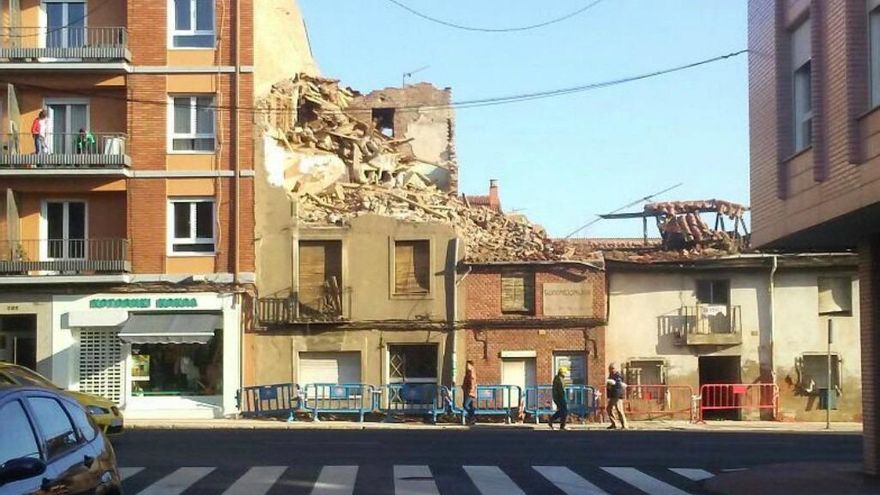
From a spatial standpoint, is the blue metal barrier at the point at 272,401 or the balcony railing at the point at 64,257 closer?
the blue metal barrier at the point at 272,401

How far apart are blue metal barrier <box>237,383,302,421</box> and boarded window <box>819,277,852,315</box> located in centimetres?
1623

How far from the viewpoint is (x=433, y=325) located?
117 ft

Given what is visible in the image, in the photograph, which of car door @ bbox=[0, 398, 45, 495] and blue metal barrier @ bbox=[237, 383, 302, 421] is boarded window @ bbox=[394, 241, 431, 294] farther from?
car door @ bbox=[0, 398, 45, 495]

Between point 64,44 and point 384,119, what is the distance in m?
16.2

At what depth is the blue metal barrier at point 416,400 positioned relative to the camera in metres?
33.2

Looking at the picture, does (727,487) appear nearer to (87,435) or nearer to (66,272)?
(87,435)

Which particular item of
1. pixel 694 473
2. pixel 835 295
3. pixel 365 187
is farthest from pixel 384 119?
pixel 694 473

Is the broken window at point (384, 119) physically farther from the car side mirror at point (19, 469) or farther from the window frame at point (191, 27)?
the car side mirror at point (19, 469)

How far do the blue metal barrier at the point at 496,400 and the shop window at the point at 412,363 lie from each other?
2.98m

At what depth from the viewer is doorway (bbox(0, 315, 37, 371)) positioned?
116ft

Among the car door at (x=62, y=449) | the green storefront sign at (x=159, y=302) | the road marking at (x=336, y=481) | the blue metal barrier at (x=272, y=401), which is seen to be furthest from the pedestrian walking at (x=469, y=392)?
the car door at (x=62, y=449)

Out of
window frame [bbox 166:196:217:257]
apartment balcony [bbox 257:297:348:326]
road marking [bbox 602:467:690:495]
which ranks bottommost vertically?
road marking [bbox 602:467:690:495]

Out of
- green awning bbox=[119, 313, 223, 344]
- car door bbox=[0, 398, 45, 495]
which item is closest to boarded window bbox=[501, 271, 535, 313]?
green awning bbox=[119, 313, 223, 344]

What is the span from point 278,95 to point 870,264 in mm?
24989
